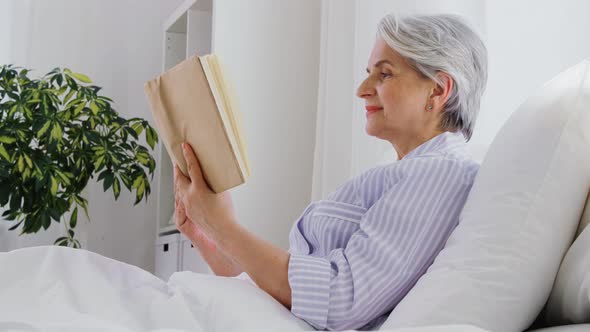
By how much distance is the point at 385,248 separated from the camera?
1.18m

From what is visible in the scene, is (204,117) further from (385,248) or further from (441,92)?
(441,92)

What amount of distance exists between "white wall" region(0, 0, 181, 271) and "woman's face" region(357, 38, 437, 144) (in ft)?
8.18

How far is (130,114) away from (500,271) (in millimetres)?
3119

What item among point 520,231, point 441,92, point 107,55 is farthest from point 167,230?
point 520,231

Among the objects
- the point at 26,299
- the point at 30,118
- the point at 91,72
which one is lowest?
the point at 26,299

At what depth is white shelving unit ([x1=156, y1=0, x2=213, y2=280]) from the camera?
317cm

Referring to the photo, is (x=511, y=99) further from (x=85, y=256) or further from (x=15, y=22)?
(x=15, y=22)

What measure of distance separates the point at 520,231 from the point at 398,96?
0.54m

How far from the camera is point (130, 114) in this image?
3.88 metres

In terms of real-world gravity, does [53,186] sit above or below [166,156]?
below

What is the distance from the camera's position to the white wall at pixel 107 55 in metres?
3.71


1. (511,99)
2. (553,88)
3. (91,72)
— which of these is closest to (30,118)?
(91,72)

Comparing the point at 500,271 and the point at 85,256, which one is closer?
the point at 500,271

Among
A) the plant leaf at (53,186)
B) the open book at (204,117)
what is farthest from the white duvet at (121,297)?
the plant leaf at (53,186)
